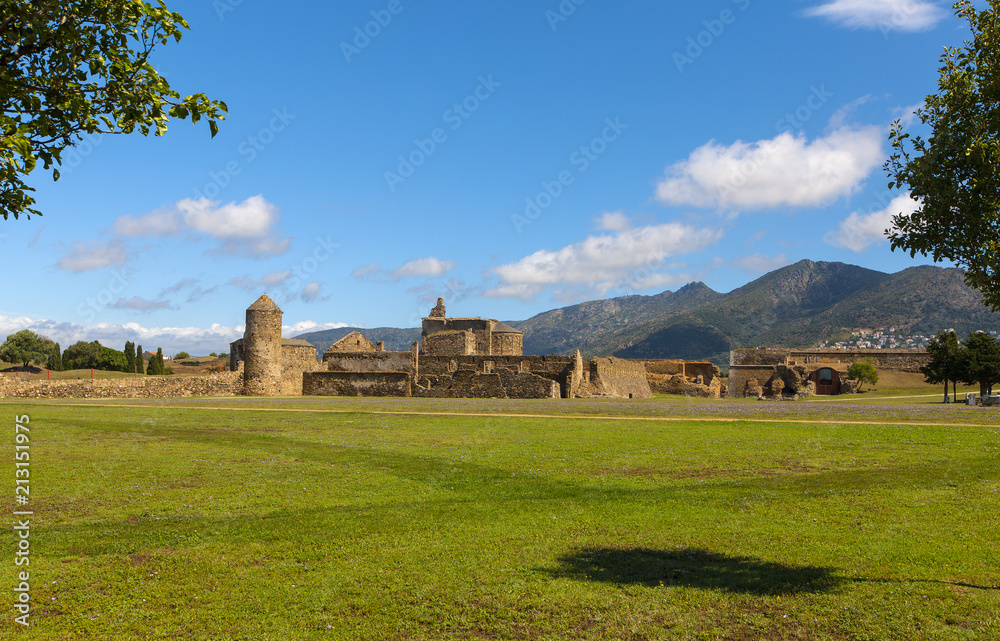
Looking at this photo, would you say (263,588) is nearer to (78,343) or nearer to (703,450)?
(703,450)

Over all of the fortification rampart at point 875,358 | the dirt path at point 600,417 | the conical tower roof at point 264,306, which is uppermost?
the conical tower roof at point 264,306

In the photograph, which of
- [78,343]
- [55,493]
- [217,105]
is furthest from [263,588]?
[78,343]

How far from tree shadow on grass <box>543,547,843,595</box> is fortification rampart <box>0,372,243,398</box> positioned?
39642mm

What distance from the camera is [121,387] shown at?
1588 inches

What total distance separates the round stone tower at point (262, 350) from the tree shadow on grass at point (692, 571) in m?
42.5

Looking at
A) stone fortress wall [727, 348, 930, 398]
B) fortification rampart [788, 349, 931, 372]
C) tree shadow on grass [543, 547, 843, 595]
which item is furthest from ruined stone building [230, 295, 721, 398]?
tree shadow on grass [543, 547, 843, 595]

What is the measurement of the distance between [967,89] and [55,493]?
1435cm

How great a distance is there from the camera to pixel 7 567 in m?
7.33

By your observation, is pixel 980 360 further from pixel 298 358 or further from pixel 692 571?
pixel 298 358

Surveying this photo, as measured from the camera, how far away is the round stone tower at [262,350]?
46.4 meters

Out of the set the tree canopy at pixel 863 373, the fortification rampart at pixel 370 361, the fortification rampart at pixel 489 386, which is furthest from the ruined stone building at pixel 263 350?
the tree canopy at pixel 863 373

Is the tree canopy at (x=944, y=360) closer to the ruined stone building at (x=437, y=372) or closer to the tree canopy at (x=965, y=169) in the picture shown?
the ruined stone building at (x=437, y=372)

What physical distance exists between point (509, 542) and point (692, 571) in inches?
89.7

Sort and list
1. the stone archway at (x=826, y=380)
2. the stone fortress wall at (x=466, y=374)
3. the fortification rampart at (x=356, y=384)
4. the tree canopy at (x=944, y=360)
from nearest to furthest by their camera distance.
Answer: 1. the tree canopy at (x=944, y=360)
2. the stone fortress wall at (x=466, y=374)
3. the fortification rampart at (x=356, y=384)
4. the stone archway at (x=826, y=380)
